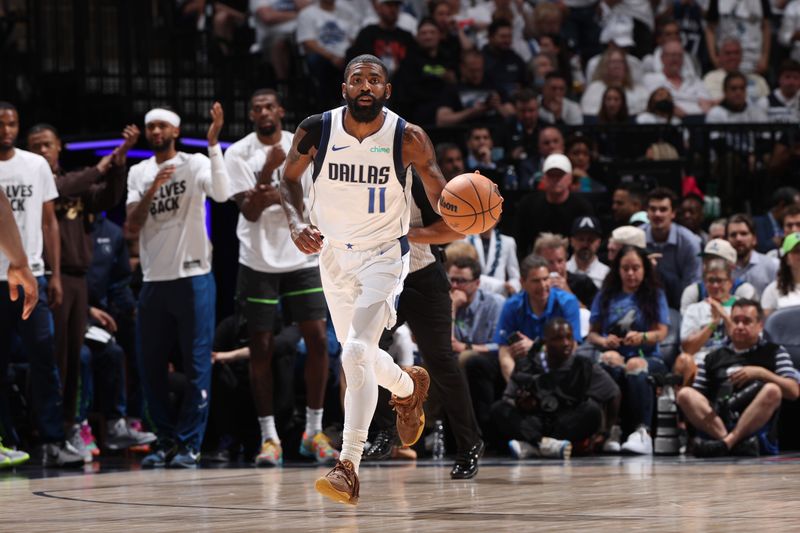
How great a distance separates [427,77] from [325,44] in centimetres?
125

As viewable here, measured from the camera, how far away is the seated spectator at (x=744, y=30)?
15.5m

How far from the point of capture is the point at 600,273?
1178cm

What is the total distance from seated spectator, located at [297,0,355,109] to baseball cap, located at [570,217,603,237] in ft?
11.3

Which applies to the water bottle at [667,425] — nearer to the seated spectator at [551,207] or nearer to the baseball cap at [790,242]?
the baseball cap at [790,242]

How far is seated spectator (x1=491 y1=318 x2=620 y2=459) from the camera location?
400 inches

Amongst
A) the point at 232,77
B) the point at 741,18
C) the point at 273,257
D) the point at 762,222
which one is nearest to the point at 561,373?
the point at 273,257

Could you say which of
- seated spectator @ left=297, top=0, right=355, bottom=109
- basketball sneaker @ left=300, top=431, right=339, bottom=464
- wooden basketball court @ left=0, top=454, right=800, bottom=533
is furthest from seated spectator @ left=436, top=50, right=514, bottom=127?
wooden basketball court @ left=0, top=454, right=800, bottom=533

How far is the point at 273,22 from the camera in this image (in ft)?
48.2

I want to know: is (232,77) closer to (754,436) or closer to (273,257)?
(273,257)

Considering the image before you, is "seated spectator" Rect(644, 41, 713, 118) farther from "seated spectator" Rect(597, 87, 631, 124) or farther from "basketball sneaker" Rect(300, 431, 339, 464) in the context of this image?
"basketball sneaker" Rect(300, 431, 339, 464)

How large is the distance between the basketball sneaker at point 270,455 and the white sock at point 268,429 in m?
0.03

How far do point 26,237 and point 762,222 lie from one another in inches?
267

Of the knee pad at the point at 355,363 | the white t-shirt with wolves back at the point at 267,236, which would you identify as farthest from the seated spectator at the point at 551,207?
the knee pad at the point at 355,363

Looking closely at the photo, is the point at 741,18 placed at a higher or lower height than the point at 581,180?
higher
